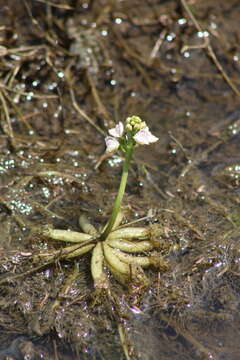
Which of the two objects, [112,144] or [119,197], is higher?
[112,144]

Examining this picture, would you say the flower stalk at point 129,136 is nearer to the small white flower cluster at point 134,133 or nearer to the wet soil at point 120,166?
the small white flower cluster at point 134,133

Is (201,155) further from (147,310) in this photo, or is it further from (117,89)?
(147,310)

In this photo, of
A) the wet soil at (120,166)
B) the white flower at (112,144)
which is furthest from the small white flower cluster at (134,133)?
the wet soil at (120,166)

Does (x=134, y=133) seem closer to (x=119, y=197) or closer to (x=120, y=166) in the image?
(x=119, y=197)

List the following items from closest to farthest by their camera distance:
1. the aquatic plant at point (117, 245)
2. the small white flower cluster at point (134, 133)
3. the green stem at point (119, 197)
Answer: the small white flower cluster at point (134, 133), the green stem at point (119, 197), the aquatic plant at point (117, 245)

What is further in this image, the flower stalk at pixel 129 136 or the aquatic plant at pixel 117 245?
the aquatic plant at pixel 117 245

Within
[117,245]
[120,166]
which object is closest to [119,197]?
[117,245]

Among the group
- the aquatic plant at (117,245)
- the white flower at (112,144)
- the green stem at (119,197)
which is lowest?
the aquatic plant at (117,245)

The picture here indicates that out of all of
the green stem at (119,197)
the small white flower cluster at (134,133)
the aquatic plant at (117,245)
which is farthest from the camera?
the aquatic plant at (117,245)

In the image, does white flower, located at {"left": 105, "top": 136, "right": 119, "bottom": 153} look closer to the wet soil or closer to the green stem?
the green stem
